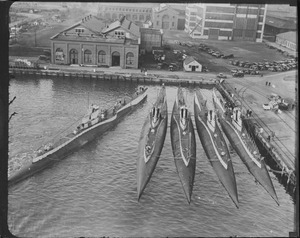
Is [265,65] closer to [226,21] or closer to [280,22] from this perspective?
[280,22]

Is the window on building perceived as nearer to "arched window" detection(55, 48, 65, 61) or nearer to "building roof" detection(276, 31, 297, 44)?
"arched window" detection(55, 48, 65, 61)

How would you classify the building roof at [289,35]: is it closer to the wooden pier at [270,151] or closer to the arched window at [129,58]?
the wooden pier at [270,151]

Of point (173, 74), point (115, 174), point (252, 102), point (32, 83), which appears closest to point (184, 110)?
point (173, 74)

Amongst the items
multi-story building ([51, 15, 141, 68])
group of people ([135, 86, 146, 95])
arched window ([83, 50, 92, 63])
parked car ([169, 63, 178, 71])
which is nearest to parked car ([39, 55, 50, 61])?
multi-story building ([51, 15, 141, 68])

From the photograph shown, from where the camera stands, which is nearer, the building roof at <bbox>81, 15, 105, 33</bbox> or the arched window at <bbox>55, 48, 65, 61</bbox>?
the building roof at <bbox>81, 15, 105, 33</bbox>

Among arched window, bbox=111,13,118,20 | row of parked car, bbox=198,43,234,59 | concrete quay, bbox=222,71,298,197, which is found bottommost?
concrete quay, bbox=222,71,298,197

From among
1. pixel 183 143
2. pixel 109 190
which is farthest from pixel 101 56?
pixel 109 190
